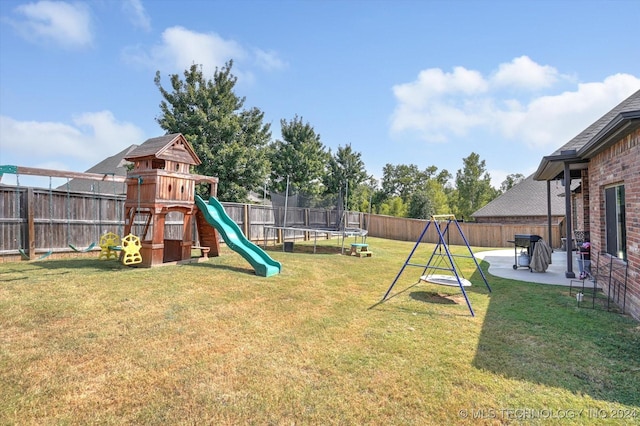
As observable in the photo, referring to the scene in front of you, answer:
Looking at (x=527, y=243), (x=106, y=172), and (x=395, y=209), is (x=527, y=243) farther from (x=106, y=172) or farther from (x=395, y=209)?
(x=395, y=209)

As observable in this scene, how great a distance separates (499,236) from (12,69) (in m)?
21.8

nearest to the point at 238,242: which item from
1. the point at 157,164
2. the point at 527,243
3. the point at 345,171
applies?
the point at 157,164

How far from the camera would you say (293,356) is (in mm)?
3367

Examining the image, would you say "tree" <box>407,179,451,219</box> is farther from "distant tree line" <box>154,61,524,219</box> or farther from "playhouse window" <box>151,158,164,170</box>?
"playhouse window" <box>151,158,164,170</box>

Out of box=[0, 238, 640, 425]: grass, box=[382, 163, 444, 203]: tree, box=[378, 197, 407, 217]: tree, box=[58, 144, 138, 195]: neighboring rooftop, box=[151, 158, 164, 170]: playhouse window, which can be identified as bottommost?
box=[0, 238, 640, 425]: grass

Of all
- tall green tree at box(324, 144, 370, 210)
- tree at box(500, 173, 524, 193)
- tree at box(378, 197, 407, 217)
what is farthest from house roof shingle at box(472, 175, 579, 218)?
tree at box(500, 173, 524, 193)

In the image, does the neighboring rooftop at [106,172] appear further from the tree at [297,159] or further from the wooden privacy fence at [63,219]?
the wooden privacy fence at [63,219]

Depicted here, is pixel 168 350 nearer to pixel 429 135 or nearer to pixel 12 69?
pixel 12 69

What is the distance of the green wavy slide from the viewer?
278 inches

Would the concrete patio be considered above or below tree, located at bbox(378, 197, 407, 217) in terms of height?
below

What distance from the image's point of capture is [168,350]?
11.1ft

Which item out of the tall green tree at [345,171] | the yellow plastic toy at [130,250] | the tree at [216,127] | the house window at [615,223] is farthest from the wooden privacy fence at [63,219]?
the tall green tree at [345,171]

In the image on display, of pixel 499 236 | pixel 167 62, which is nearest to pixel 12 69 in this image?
pixel 167 62

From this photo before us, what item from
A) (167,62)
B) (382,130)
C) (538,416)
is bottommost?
(538,416)
